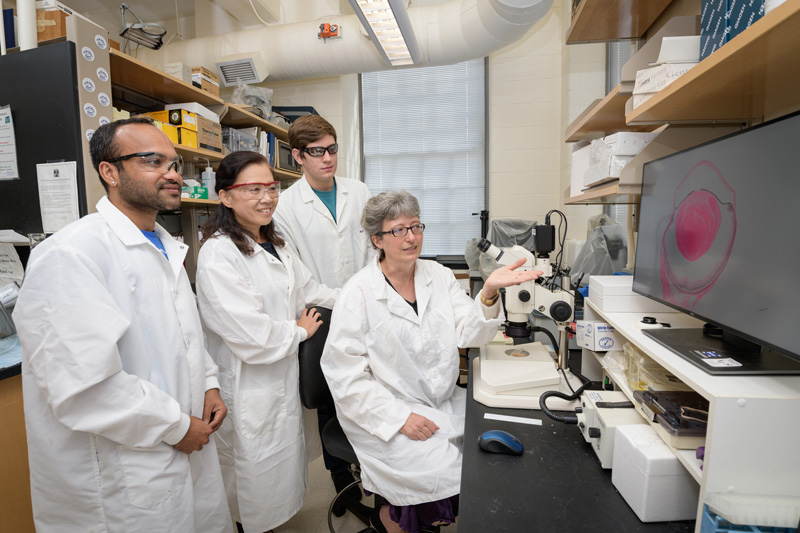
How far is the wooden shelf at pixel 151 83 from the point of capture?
2113 mm

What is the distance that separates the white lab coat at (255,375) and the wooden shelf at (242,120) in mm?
1782

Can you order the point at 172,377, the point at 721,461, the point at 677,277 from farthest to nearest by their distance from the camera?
1. the point at 172,377
2. the point at 677,277
3. the point at 721,461

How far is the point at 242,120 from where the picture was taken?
3254mm

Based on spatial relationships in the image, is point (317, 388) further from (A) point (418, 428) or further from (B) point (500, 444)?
(B) point (500, 444)

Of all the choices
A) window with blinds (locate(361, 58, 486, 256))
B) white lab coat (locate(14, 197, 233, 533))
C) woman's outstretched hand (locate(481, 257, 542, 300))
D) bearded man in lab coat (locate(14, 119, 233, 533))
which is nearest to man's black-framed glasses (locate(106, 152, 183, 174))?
bearded man in lab coat (locate(14, 119, 233, 533))

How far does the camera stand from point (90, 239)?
1.00 m

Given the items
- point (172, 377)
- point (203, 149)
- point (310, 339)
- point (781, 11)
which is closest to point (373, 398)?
point (310, 339)

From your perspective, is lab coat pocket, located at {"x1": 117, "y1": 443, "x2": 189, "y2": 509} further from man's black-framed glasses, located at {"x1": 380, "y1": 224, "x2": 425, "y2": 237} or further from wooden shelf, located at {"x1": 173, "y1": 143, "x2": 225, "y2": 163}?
wooden shelf, located at {"x1": 173, "y1": 143, "x2": 225, "y2": 163}

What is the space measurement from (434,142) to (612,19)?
288 cm

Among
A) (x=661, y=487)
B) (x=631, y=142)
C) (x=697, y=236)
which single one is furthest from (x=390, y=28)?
(x=661, y=487)

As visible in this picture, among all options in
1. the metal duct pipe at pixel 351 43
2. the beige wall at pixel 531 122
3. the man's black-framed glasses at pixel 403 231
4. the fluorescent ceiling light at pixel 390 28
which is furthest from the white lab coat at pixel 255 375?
the beige wall at pixel 531 122

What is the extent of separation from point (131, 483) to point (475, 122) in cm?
406

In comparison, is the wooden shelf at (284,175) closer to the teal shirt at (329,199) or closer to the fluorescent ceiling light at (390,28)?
the fluorescent ceiling light at (390,28)

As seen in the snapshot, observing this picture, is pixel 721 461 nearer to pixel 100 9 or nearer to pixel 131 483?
pixel 131 483
